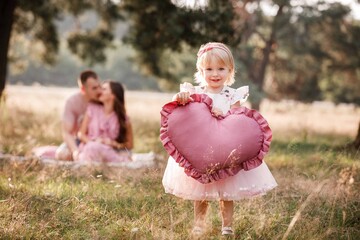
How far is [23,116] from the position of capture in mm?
10828

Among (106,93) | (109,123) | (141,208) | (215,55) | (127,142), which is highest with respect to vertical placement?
(215,55)

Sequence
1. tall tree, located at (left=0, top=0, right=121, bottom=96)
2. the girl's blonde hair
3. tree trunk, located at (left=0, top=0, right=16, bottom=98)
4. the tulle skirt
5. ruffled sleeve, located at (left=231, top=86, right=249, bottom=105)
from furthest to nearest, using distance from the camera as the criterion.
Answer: tall tree, located at (left=0, top=0, right=121, bottom=96) → tree trunk, located at (left=0, top=0, right=16, bottom=98) → ruffled sleeve, located at (left=231, top=86, right=249, bottom=105) → the girl's blonde hair → the tulle skirt

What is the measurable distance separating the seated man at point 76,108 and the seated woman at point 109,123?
5.4 inches

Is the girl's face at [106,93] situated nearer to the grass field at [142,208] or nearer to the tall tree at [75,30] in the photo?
the grass field at [142,208]

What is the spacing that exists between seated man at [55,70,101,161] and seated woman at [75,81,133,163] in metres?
0.14

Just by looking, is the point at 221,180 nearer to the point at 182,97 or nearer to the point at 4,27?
the point at 182,97

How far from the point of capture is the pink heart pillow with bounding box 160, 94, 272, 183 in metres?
3.31

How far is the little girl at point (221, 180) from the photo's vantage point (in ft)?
11.3

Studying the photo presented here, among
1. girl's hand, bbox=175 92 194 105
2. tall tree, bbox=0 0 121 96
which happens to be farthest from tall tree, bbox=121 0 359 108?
girl's hand, bbox=175 92 194 105

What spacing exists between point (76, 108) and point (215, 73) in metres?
4.14

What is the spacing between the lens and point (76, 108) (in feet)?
24.1

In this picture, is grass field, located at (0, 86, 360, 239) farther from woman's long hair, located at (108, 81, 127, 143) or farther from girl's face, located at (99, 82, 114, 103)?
girl's face, located at (99, 82, 114, 103)

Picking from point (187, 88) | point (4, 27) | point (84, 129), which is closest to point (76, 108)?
point (84, 129)

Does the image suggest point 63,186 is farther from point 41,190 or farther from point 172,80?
point 172,80
